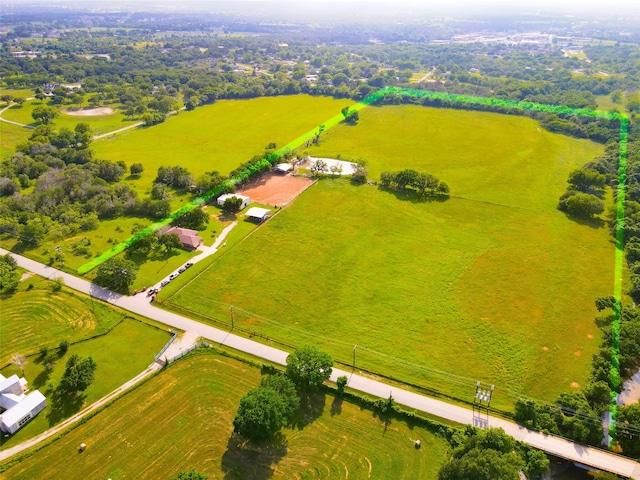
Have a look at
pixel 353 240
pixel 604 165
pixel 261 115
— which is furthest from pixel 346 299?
pixel 261 115

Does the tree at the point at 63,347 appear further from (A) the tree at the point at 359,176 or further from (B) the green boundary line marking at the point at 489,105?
(A) the tree at the point at 359,176

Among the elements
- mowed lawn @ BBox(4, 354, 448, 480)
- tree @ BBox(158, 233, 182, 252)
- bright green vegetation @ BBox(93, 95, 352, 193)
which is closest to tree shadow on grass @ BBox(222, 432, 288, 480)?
mowed lawn @ BBox(4, 354, 448, 480)

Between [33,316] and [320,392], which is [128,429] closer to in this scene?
[320,392]

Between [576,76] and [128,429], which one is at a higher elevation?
[576,76]

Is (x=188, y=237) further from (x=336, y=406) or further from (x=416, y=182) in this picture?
(x=416, y=182)

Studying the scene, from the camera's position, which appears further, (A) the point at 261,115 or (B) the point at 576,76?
(B) the point at 576,76

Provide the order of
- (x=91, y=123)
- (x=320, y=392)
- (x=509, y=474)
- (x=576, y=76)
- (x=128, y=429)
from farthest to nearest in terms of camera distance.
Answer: (x=576, y=76)
(x=91, y=123)
(x=320, y=392)
(x=128, y=429)
(x=509, y=474)
